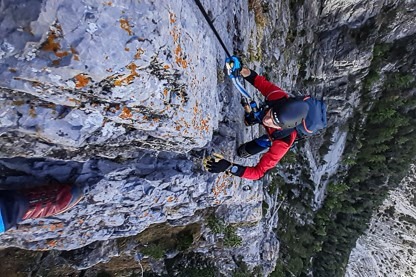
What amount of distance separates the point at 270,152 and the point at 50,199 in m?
4.29

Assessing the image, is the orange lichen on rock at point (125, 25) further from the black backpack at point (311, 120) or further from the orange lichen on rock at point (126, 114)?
the black backpack at point (311, 120)

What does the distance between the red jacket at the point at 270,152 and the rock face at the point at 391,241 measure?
79.0 feet

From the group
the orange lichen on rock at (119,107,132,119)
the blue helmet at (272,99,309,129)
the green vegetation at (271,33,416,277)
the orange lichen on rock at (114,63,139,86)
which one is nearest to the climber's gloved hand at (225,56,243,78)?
the blue helmet at (272,99,309,129)

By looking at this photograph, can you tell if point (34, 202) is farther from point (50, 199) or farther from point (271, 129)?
point (271, 129)

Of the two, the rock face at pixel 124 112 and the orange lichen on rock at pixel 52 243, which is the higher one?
the rock face at pixel 124 112

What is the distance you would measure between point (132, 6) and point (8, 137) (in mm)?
2212

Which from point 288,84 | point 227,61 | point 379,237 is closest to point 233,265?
point 288,84

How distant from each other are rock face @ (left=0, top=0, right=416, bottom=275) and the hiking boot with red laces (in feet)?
0.83

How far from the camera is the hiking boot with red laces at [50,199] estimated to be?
4609mm

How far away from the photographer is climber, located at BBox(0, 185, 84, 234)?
4.36m

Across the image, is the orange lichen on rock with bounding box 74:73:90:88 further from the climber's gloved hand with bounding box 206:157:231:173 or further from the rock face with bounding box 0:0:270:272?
the climber's gloved hand with bounding box 206:157:231:173

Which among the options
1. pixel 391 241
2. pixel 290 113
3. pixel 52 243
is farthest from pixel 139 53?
pixel 391 241

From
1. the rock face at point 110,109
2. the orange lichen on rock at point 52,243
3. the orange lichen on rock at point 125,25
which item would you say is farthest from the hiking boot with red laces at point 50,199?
the orange lichen on rock at point 125,25

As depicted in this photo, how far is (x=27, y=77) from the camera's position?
9.46ft
